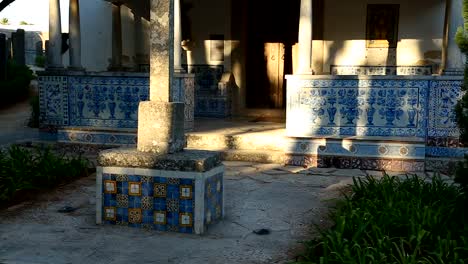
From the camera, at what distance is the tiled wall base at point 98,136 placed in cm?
861

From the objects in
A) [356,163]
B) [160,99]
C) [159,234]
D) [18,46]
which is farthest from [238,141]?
[18,46]

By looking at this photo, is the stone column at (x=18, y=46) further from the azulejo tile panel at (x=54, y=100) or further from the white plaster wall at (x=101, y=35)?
the azulejo tile panel at (x=54, y=100)

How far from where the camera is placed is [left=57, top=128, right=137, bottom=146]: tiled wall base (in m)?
8.61

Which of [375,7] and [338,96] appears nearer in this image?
[338,96]

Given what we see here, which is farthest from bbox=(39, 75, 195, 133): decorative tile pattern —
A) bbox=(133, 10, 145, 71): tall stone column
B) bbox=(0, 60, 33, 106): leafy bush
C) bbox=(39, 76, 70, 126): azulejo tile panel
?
bbox=(0, 60, 33, 106): leafy bush

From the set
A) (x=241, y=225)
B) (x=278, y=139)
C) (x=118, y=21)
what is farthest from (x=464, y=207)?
(x=118, y=21)

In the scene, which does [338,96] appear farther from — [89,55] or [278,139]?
[89,55]

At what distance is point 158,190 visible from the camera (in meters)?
4.74

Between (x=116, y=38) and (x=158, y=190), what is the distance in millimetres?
7255

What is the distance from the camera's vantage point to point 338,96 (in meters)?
7.77

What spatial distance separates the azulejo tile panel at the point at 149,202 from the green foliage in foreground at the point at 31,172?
4.78 feet

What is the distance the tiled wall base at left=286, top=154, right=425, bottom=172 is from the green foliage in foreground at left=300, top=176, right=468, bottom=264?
2.33 m

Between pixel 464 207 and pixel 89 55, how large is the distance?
30.0ft

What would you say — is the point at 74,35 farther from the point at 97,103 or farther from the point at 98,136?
the point at 98,136
